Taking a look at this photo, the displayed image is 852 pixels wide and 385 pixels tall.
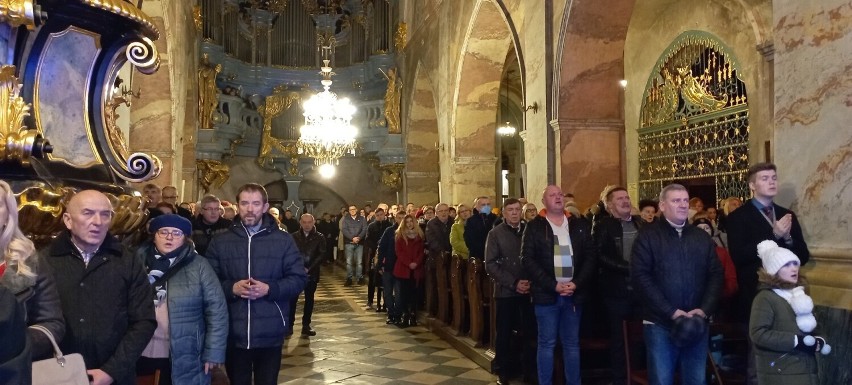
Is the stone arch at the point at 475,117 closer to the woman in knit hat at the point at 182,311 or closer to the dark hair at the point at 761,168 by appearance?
the dark hair at the point at 761,168

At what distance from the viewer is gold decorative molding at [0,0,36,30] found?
2.88 metres

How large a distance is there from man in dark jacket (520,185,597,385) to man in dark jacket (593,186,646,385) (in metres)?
0.13

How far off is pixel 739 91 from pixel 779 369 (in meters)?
8.37

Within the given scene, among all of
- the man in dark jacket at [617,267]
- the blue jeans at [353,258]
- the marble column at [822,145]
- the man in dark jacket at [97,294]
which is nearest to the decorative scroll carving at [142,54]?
the man in dark jacket at [97,294]

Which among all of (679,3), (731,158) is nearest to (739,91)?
(731,158)

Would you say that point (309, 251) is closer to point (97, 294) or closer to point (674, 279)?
point (674, 279)

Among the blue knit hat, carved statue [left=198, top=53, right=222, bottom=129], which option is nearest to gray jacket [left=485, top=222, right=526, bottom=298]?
the blue knit hat

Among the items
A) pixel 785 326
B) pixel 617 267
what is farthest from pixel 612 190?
pixel 785 326

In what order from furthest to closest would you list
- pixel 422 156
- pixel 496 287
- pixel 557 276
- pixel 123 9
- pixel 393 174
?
pixel 393 174
pixel 422 156
pixel 496 287
pixel 557 276
pixel 123 9

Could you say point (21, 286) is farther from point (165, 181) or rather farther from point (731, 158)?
point (731, 158)

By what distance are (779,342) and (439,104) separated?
12461mm

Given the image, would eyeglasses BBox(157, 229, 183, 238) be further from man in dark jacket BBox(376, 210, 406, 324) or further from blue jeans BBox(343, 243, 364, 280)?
blue jeans BBox(343, 243, 364, 280)

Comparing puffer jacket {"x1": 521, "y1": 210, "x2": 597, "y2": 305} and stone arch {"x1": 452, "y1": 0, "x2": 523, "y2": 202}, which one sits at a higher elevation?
stone arch {"x1": 452, "y1": 0, "x2": 523, "y2": 202}

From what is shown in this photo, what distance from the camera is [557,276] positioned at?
17.7 ft
